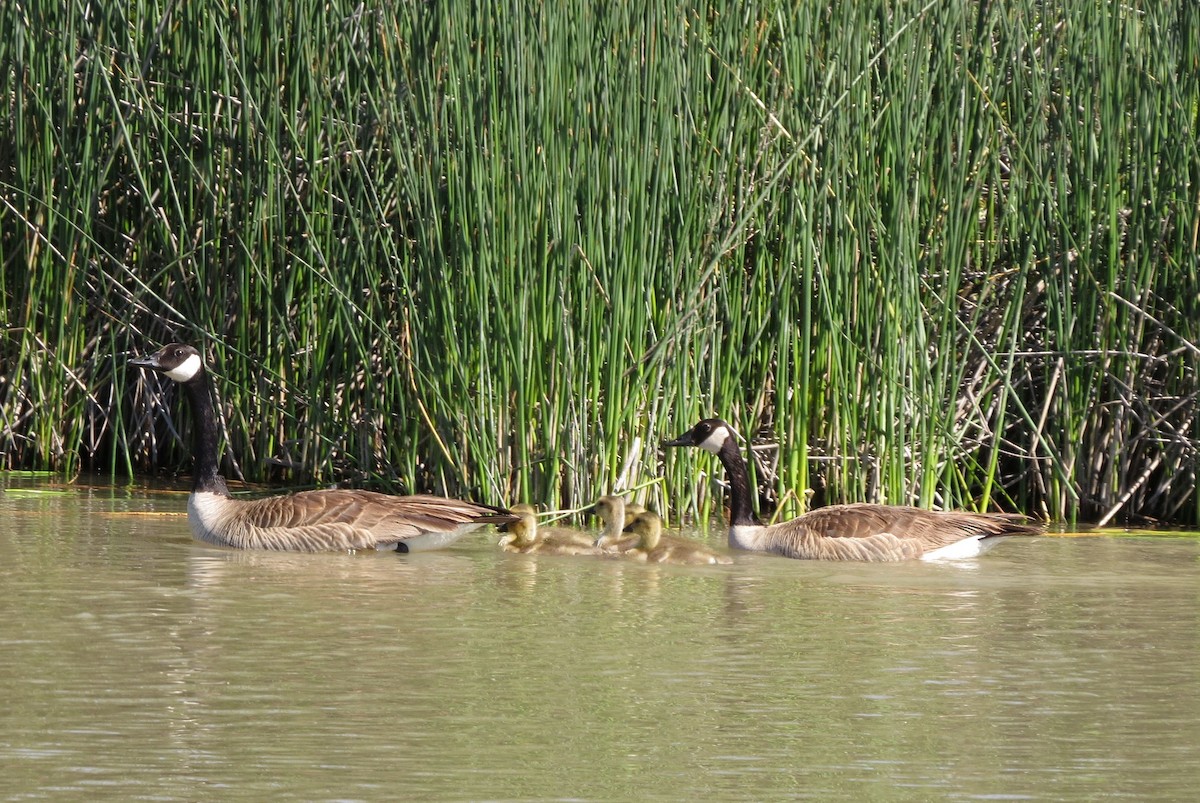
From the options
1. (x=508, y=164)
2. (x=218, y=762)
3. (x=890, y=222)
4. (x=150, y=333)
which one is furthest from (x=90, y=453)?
(x=218, y=762)

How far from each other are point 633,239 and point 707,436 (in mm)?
946

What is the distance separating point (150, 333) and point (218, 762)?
6351mm

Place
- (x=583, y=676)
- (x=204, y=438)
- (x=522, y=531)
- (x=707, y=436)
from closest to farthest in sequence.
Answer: (x=583, y=676), (x=522, y=531), (x=707, y=436), (x=204, y=438)

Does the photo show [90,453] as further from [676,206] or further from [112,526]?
[676,206]

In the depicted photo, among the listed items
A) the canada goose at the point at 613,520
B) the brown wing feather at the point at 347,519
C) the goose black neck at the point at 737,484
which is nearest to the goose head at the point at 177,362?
Result: the brown wing feather at the point at 347,519

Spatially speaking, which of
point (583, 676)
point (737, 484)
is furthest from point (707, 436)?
point (583, 676)

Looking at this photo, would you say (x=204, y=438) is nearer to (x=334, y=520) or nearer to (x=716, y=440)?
(x=334, y=520)

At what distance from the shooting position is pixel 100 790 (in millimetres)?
4047

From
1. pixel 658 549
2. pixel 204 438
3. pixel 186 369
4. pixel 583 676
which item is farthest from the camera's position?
pixel 186 369

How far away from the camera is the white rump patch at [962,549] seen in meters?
8.08

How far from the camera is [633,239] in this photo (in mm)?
8445

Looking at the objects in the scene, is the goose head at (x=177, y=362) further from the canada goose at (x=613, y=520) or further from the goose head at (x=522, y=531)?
the canada goose at (x=613, y=520)

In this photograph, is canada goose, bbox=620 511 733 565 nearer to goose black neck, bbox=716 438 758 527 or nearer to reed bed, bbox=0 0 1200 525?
goose black neck, bbox=716 438 758 527

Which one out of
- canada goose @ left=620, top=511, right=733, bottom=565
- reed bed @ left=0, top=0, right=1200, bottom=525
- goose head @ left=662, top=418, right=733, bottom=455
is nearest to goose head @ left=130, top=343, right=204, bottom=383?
reed bed @ left=0, top=0, right=1200, bottom=525
